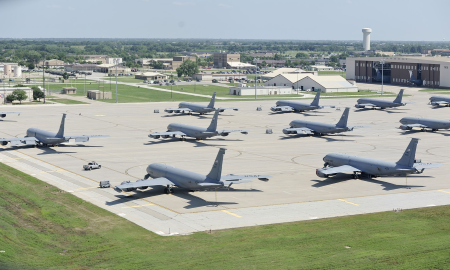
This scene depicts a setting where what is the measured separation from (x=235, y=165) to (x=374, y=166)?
20.2 metres

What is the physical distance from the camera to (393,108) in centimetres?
16750

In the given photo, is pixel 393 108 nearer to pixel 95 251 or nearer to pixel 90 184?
pixel 90 184

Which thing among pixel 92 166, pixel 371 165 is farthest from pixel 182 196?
pixel 371 165

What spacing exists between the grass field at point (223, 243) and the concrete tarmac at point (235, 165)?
3239 mm

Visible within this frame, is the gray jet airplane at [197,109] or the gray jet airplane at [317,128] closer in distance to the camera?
the gray jet airplane at [317,128]

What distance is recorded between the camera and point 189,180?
66688 mm

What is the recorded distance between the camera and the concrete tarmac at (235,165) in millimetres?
61344

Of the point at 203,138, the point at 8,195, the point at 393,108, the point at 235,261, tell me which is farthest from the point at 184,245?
the point at 393,108

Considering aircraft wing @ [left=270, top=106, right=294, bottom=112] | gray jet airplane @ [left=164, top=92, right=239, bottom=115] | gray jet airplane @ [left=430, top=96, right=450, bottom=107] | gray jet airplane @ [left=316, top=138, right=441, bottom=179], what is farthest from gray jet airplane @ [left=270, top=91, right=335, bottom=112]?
gray jet airplane @ [left=316, top=138, right=441, bottom=179]

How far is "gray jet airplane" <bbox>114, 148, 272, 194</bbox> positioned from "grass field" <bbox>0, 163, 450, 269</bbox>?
26.0 ft

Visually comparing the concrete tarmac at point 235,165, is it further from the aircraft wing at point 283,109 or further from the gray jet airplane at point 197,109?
the aircraft wing at point 283,109

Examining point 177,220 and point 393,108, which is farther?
point 393,108

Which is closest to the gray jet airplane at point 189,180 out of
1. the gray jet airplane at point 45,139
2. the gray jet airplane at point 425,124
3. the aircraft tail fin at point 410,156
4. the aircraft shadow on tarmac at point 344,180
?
the aircraft shadow on tarmac at point 344,180

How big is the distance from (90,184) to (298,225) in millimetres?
29422
